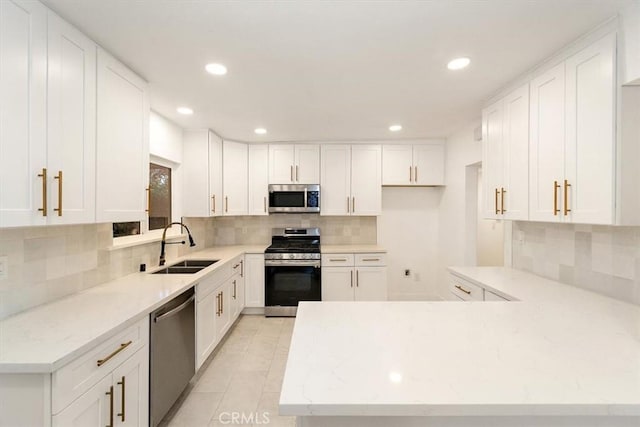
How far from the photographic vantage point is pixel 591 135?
5.01 feet

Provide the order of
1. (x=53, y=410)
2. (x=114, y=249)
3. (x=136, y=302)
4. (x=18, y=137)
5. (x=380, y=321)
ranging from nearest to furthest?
(x=53, y=410) < (x=18, y=137) < (x=380, y=321) < (x=136, y=302) < (x=114, y=249)

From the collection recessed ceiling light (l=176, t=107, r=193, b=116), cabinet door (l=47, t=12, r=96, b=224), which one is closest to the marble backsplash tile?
cabinet door (l=47, t=12, r=96, b=224)

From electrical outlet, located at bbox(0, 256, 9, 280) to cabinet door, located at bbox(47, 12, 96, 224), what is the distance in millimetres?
358

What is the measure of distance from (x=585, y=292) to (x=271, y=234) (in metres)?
3.46

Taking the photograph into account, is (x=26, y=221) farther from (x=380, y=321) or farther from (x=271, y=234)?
(x=271, y=234)

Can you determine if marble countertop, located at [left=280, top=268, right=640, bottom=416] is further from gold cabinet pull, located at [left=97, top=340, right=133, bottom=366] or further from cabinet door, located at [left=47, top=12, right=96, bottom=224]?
cabinet door, located at [left=47, top=12, right=96, bottom=224]

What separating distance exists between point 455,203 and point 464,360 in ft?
10.1

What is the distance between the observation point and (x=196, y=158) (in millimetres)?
3406

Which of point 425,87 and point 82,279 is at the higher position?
point 425,87

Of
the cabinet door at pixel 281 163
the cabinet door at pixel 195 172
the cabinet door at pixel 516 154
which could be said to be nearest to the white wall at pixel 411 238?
the cabinet door at pixel 281 163

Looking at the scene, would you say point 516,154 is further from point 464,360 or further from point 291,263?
point 291,263

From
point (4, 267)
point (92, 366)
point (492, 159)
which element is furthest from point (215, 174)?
point (492, 159)

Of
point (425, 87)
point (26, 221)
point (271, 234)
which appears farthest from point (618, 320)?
point (271, 234)

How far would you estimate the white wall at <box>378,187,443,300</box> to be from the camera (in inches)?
169
